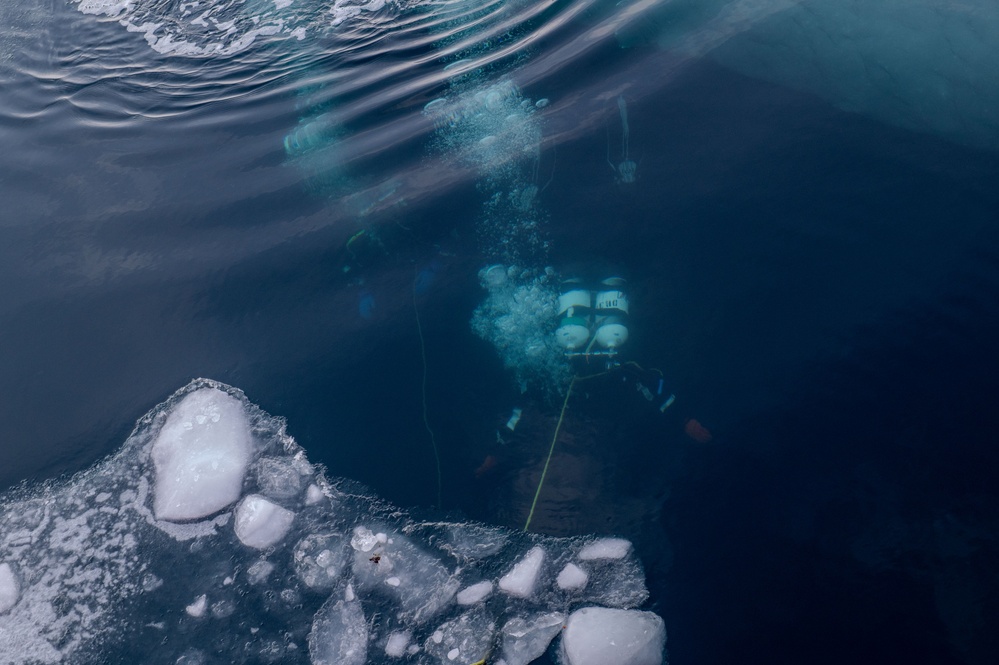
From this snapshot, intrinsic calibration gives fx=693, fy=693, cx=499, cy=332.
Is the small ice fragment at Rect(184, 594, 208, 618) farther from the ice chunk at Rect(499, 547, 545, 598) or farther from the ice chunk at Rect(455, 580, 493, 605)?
the ice chunk at Rect(499, 547, 545, 598)

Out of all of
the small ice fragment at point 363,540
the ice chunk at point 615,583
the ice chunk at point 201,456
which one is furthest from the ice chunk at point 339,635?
the ice chunk at point 615,583

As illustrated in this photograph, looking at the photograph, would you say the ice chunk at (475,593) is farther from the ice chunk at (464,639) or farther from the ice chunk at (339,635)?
the ice chunk at (339,635)

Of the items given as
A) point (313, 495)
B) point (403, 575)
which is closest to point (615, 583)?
point (403, 575)

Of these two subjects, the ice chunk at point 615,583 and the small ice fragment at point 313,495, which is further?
the small ice fragment at point 313,495

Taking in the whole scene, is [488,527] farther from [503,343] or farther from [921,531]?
[921,531]

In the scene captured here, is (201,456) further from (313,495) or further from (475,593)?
(475,593)
